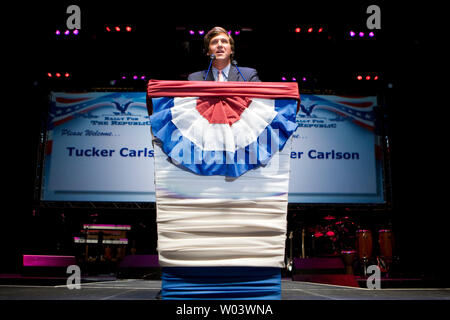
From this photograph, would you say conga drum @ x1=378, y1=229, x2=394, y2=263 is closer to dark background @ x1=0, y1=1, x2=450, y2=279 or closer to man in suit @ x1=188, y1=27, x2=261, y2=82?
dark background @ x1=0, y1=1, x2=450, y2=279

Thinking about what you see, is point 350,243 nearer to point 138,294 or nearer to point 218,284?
point 138,294

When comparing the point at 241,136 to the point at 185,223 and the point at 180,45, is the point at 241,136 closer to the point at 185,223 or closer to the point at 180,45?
the point at 185,223

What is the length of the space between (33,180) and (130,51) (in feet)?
6.41

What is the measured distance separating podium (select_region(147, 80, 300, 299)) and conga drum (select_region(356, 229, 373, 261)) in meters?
4.77

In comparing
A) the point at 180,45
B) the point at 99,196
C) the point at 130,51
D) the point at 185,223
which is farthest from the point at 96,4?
the point at 185,223

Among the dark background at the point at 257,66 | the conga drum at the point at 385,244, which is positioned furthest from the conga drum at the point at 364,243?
the dark background at the point at 257,66

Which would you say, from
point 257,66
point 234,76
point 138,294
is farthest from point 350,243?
point 234,76

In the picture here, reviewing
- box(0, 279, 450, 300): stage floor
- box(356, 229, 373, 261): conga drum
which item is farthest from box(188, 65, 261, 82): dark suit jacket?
box(356, 229, 373, 261): conga drum

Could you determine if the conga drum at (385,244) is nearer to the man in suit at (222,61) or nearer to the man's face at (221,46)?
the man in suit at (222,61)

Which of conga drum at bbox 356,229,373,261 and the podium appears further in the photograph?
conga drum at bbox 356,229,373,261

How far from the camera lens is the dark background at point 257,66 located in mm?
4090

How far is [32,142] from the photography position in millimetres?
4703

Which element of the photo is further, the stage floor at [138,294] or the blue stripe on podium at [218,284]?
the stage floor at [138,294]

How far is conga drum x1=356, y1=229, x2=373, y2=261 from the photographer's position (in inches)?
226
